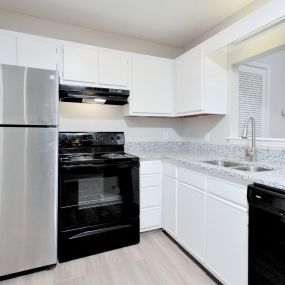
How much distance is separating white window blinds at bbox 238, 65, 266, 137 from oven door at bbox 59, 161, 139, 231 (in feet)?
4.39

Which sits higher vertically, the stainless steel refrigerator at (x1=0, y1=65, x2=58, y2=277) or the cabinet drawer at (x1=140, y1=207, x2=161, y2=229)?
the stainless steel refrigerator at (x1=0, y1=65, x2=58, y2=277)

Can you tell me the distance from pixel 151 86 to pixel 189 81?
460mm

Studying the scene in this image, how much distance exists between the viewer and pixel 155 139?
9.75 feet

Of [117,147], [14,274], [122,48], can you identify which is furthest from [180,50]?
[14,274]

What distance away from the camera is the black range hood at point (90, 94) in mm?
2135

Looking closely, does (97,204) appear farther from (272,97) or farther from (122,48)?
(272,97)

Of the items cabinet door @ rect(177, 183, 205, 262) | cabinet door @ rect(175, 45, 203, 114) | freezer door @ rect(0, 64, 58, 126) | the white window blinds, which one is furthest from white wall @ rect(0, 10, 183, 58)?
cabinet door @ rect(177, 183, 205, 262)

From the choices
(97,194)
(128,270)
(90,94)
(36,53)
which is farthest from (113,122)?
(128,270)

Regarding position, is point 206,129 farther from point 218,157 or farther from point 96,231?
point 96,231

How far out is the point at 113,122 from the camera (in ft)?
8.91

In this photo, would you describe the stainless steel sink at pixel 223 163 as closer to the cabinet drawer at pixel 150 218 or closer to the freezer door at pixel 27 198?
the cabinet drawer at pixel 150 218

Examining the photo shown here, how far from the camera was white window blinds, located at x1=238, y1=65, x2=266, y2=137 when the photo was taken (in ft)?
7.77

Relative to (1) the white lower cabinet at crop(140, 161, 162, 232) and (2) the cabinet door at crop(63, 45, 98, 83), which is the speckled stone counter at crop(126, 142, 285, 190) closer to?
(1) the white lower cabinet at crop(140, 161, 162, 232)

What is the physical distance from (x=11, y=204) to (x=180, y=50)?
2831 millimetres
